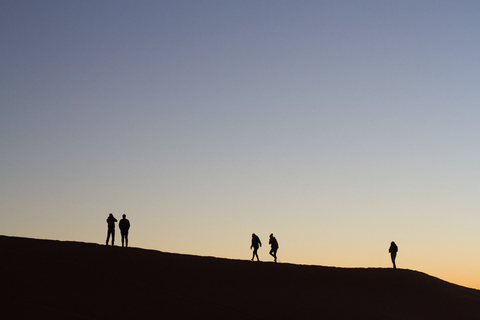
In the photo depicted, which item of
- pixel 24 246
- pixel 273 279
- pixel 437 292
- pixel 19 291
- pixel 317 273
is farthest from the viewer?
pixel 437 292

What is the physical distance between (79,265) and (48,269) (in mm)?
1376

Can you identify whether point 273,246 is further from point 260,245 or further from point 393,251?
point 393,251

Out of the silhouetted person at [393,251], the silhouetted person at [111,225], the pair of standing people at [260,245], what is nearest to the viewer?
the silhouetted person at [111,225]

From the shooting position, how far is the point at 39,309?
17188 mm

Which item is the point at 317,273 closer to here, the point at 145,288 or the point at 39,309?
the point at 145,288

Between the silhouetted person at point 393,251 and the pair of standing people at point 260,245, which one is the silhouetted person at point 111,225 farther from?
the silhouetted person at point 393,251

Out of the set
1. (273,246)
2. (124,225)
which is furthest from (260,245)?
(124,225)

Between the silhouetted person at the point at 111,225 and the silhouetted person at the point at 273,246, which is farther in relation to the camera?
the silhouetted person at the point at 273,246

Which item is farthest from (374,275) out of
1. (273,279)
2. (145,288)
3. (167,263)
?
(145,288)

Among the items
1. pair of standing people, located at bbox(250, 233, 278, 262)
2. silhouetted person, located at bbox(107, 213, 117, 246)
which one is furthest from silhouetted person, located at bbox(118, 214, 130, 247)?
pair of standing people, located at bbox(250, 233, 278, 262)

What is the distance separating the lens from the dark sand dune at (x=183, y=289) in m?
18.6

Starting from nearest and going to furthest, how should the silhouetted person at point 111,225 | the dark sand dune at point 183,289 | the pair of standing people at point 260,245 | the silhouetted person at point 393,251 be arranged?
the dark sand dune at point 183,289 < the silhouetted person at point 111,225 < the pair of standing people at point 260,245 < the silhouetted person at point 393,251

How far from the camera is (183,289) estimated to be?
2214 cm

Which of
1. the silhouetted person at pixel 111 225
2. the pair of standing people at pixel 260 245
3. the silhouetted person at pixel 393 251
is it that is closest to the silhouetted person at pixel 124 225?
the silhouetted person at pixel 111 225
